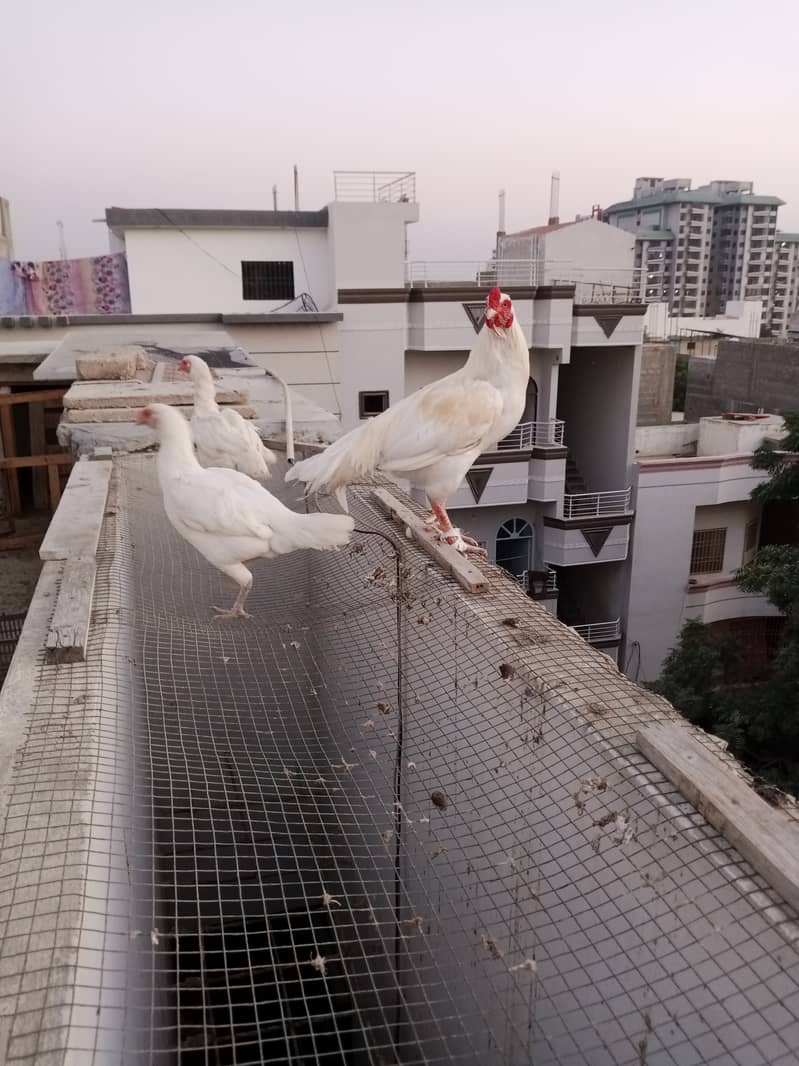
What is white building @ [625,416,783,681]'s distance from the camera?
13055 millimetres

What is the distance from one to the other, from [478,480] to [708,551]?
4.37m

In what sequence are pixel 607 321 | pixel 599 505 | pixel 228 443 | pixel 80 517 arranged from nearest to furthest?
pixel 80 517 → pixel 228 443 → pixel 607 321 → pixel 599 505

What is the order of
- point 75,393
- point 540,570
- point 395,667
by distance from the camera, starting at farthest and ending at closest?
point 540,570, point 75,393, point 395,667

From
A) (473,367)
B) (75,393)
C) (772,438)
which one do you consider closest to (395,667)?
(473,367)

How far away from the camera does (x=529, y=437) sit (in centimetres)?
1311

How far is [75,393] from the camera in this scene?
17.8ft

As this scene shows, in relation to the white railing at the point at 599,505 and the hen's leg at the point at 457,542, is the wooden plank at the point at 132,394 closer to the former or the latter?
the hen's leg at the point at 457,542

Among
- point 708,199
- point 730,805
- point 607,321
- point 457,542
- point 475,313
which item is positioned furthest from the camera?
point 708,199

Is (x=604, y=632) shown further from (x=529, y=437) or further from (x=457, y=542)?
(x=457, y=542)

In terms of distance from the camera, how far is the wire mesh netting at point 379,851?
1491mm

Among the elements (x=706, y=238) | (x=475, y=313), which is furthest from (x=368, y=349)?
(x=706, y=238)

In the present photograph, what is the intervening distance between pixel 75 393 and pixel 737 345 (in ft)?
52.7

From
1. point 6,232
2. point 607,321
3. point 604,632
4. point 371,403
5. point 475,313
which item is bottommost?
point 604,632

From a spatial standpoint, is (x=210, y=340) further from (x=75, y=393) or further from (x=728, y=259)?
(x=728, y=259)
